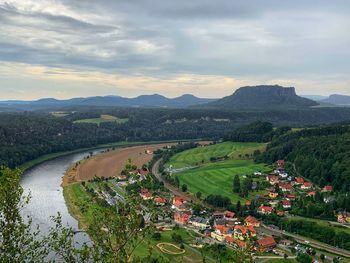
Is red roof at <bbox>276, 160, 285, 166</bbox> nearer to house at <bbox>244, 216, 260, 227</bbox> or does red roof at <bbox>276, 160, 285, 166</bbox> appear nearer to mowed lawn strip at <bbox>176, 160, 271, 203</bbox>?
mowed lawn strip at <bbox>176, 160, 271, 203</bbox>

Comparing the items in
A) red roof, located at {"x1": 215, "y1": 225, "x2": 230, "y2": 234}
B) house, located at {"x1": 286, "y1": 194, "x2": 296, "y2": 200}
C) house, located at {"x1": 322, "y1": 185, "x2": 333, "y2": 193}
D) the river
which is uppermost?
house, located at {"x1": 322, "y1": 185, "x2": 333, "y2": 193}

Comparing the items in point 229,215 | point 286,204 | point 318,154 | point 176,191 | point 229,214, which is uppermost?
point 318,154

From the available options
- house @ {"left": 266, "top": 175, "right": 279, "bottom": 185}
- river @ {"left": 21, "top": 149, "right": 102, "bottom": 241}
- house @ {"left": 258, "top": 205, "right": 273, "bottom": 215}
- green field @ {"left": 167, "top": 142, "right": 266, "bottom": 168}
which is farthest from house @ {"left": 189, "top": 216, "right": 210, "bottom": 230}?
Answer: green field @ {"left": 167, "top": 142, "right": 266, "bottom": 168}

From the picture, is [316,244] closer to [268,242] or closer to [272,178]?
[268,242]

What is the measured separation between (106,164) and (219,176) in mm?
39037

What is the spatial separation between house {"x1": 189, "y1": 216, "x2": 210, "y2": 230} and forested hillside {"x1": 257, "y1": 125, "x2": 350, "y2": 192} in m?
30.4

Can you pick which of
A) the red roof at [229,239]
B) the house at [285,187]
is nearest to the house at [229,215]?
the red roof at [229,239]

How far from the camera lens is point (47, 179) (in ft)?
322

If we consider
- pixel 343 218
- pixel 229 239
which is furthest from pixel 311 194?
pixel 229 239

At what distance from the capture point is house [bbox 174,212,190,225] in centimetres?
6644

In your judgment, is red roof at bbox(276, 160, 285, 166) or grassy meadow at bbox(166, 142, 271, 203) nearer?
grassy meadow at bbox(166, 142, 271, 203)

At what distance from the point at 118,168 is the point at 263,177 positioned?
41.0m

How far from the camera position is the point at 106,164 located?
121 metres

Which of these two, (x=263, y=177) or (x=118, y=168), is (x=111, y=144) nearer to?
(x=118, y=168)
